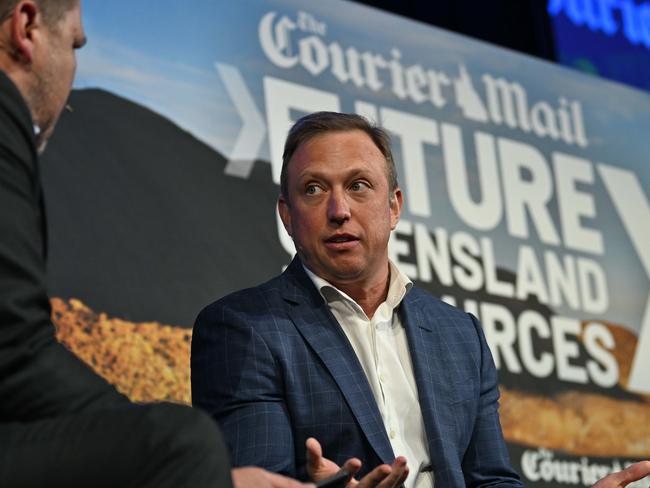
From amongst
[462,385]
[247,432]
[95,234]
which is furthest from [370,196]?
[95,234]

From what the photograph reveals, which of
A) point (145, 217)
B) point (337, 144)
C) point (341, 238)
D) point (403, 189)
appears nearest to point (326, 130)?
point (337, 144)

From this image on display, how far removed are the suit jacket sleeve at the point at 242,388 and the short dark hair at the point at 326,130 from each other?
41cm

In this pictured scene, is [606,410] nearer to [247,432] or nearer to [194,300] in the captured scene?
[194,300]

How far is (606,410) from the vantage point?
4.64 m

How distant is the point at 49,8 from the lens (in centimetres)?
149

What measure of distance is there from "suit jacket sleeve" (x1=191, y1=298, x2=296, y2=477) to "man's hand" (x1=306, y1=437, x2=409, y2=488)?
251 mm

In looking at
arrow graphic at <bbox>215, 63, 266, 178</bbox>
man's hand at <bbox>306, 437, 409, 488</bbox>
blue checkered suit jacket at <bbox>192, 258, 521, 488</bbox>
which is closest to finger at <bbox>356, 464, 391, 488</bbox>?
man's hand at <bbox>306, 437, 409, 488</bbox>

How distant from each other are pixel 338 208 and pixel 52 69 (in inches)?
43.1

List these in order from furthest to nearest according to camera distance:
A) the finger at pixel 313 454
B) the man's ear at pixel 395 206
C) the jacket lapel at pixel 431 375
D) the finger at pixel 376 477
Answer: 1. the man's ear at pixel 395 206
2. the jacket lapel at pixel 431 375
3. the finger at pixel 313 454
4. the finger at pixel 376 477

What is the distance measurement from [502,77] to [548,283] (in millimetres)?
957

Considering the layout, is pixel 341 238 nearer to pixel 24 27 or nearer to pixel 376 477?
pixel 376 477

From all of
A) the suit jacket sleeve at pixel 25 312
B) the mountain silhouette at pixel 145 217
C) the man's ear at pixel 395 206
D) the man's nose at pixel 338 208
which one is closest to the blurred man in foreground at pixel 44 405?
the suit jacket sleeve at pixel 25 312

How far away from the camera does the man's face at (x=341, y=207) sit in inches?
98.7

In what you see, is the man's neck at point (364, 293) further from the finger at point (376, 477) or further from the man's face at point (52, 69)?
the man's face at point (52, 69)
